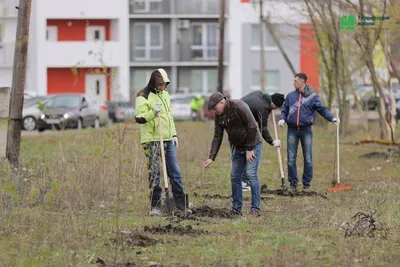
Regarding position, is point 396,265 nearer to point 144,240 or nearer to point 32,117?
point 144,240

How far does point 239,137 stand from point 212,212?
107cm

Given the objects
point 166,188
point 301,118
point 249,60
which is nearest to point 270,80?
point 249,60

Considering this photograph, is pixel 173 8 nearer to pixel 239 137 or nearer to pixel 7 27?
pixel 7 27

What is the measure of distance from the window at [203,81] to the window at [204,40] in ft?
3.33

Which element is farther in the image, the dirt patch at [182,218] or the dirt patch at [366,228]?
the dirt patch at [182,218]

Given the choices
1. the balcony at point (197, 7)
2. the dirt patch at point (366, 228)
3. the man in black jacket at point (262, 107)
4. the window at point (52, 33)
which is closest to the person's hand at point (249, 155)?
the dirt patch at point (366, 228)

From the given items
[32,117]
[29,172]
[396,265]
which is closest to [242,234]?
[396,265]

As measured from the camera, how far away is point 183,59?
210 ft

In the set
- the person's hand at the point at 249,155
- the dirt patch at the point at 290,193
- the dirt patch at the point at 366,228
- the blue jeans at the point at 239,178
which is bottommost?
the dirt patch at the point at 290,193

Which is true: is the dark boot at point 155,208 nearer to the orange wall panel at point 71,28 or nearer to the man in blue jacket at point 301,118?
the man in blue jacket at point 301,118

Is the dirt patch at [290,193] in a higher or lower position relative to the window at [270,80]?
lower

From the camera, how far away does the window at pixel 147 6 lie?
6338 cm

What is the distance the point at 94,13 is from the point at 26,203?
157 ft

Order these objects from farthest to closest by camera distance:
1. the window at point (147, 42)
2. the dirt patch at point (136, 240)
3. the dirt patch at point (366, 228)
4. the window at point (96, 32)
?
the window at point (147, 42)
the window at point (96, 32)
the dirt patch at point (366, 228)
the dirt patch at point (136, 240)
